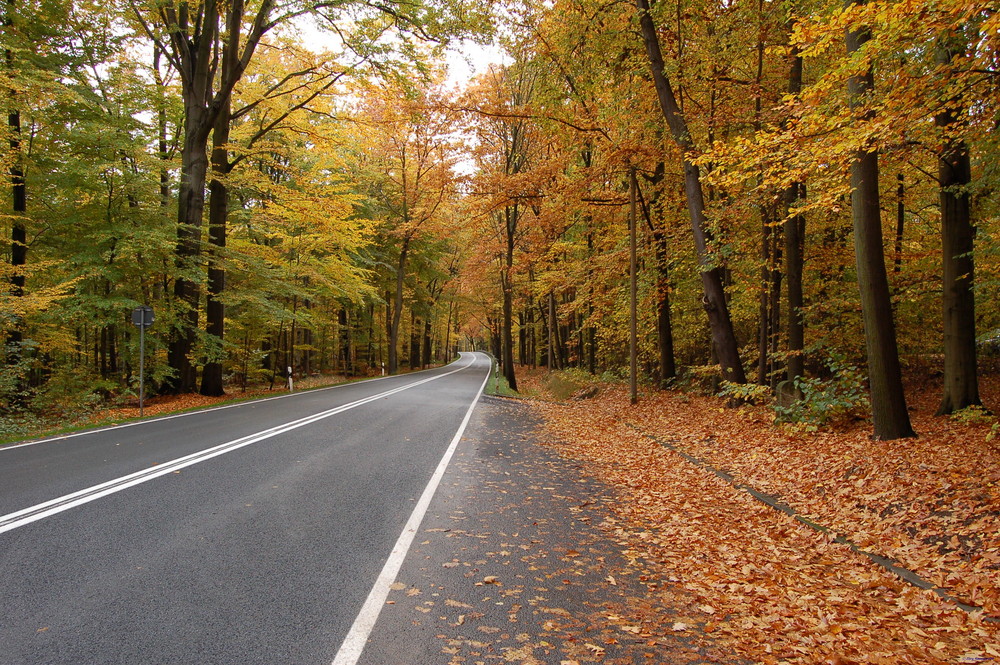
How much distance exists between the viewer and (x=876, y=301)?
23.0 ft

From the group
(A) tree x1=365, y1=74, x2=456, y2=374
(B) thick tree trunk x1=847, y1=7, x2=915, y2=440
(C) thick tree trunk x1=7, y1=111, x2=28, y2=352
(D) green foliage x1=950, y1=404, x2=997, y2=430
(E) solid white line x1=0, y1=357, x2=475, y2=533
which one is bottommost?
(E) solid white line x1=0, y1=357, x2=475, y2=533

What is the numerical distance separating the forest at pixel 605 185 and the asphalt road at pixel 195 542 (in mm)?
5956

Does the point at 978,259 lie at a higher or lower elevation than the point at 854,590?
higher

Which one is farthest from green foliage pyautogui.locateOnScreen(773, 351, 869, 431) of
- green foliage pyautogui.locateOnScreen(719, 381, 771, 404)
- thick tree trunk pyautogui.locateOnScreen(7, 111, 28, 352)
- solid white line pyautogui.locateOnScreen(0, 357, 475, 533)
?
thick tree trunk pyautogui.locateOnScreen(7, 111, 28, 352)

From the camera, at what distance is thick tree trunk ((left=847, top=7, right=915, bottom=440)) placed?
22.9 ft

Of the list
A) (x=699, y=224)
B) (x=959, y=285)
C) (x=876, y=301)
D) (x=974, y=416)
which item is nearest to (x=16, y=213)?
(x=699, y=224)

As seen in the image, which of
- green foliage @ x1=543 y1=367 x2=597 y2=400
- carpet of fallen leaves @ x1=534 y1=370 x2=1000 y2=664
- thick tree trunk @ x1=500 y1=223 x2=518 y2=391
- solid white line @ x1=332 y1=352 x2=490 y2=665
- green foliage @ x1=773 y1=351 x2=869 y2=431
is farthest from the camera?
thick tree trunk @ x1=500 y1=223 x2=518 y2=391

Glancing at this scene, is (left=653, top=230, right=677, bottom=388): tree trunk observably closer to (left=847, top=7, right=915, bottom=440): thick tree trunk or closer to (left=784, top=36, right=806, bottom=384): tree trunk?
(left=784, top=36, right=806, bottom=384): tree trunk

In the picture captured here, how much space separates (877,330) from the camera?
701 centimetres

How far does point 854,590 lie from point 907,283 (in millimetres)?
11366

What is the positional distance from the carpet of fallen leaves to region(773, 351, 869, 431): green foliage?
30 cm

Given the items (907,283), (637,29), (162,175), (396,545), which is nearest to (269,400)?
(162,175)

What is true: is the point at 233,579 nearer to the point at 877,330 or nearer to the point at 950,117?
the point at 877,330

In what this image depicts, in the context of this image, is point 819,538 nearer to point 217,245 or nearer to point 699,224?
point 699,224
